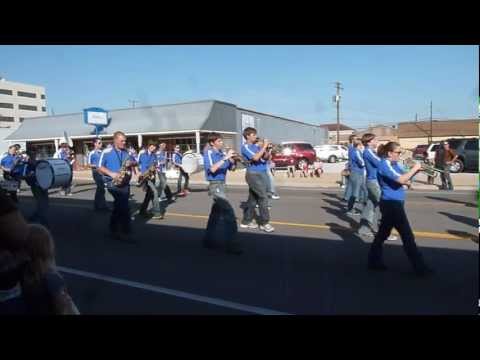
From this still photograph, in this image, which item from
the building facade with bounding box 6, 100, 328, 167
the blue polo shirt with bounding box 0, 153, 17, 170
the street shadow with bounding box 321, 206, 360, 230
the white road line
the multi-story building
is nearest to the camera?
the white road line

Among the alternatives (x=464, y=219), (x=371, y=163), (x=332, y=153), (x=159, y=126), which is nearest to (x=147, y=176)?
(x=371, y=163)

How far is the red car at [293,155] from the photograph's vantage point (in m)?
25.3

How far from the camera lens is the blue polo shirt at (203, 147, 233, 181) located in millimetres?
6094

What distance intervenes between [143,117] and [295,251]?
2938 cm

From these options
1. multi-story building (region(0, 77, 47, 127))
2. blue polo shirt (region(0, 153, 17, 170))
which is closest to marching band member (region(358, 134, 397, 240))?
blue polo shirt (region(0, 153, 17, 170))

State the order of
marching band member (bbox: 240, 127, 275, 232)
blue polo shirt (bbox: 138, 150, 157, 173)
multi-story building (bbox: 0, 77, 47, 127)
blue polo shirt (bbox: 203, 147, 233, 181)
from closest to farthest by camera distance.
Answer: blue polo shirt (bbox: 203, 147, 233, 181)
marching band member (bbox: 240, 127, 275, 232)
blue polo shirt (bbox: 138, 150, 157, 173)
multi-story building (bbox: 0, 77, 47, 127)

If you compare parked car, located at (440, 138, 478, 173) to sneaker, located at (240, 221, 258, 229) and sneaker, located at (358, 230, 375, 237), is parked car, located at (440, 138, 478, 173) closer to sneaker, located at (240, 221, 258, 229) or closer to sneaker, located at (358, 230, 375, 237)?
sneaker, located at (358, 230, 375, 237)

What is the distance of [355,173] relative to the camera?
28.9 feet

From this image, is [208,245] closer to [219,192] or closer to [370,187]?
[219,192]

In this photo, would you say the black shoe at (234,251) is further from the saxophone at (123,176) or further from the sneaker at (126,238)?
the saxophone at (123,176)

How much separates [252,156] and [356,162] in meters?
2.94

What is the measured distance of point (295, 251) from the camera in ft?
19.5
